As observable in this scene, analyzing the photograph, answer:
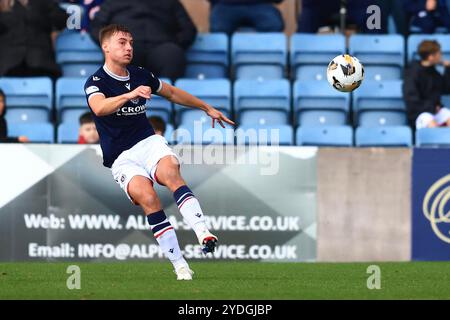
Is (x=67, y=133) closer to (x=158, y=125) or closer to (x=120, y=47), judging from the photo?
(x=158, y=125)

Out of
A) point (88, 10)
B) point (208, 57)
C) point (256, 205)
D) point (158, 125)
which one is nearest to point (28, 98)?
point (88, 10)

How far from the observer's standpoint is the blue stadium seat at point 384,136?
1516cm

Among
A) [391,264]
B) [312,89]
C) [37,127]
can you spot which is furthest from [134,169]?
[312,89]

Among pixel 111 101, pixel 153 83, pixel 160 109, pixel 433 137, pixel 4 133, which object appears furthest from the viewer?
pixel 160 109

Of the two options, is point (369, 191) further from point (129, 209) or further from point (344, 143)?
point (129, 209)

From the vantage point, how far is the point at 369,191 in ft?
45.0

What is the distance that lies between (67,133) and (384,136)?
13.3 feet

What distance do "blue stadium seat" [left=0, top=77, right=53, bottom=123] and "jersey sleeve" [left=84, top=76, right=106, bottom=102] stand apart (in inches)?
224

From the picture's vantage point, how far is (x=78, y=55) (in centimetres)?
1669

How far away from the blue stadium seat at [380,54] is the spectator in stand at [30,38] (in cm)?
421

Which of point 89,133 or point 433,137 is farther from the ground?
point 433,137

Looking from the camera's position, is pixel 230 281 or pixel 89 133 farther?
pixel 89 133

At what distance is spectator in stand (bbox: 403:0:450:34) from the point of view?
1738cm
